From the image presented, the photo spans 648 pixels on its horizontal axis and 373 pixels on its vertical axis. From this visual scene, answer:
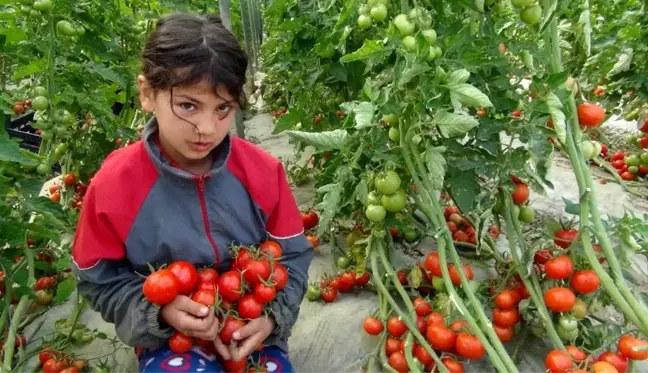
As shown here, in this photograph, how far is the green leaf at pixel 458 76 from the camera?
118cm

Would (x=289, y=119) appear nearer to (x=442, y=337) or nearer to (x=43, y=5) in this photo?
(x=43, y=5)

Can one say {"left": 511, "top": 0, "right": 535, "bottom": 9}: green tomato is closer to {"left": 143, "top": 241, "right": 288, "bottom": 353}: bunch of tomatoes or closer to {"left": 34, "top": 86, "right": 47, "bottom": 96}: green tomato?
{"left": 143, "top": 241, "right": 288, "bottom": 353}: bunch of tomatoes

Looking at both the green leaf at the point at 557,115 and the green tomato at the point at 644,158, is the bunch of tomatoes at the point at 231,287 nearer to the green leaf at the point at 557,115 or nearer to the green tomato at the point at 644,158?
the green leaf at the point at 557,115

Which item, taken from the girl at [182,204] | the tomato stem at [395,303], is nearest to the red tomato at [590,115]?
the tomato stem at [395,303]

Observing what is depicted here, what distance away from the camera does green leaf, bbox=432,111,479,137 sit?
1.23 m

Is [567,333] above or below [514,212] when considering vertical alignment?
below

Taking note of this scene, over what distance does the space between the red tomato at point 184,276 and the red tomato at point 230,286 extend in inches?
2.6

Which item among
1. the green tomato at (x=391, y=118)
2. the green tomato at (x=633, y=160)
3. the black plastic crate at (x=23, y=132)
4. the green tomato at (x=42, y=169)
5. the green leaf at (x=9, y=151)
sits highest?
the green tomato at (x=391, y=118)

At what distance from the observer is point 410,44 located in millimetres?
1239

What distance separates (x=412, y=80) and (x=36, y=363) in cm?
147

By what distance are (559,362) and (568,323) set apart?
151 mm

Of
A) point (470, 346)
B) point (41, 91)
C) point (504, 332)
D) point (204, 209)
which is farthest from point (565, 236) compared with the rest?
point (41, 91)

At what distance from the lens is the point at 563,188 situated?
294 centimetres

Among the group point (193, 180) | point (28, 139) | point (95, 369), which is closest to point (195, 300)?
point (193, 180)
